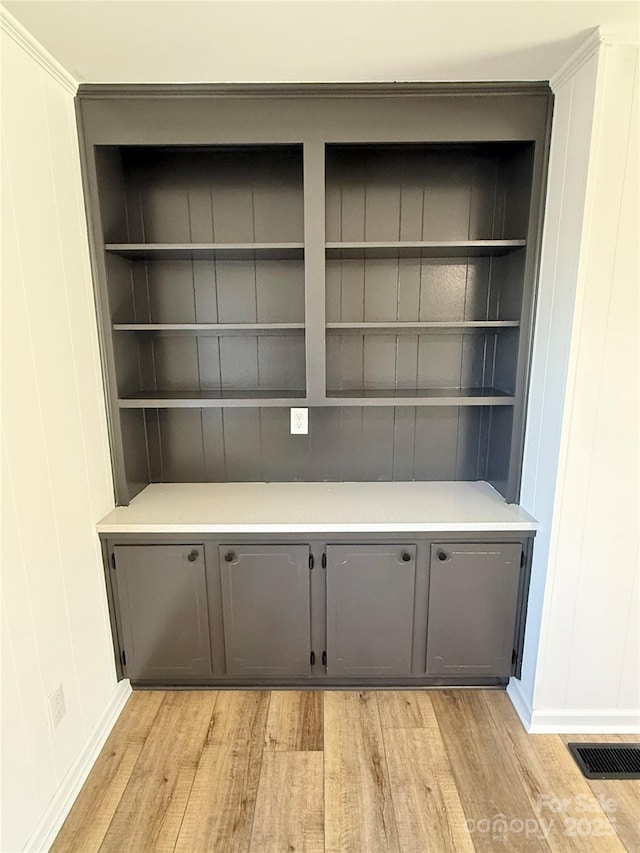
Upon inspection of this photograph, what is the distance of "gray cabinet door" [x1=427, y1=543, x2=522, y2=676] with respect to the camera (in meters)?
Answer: 1.96

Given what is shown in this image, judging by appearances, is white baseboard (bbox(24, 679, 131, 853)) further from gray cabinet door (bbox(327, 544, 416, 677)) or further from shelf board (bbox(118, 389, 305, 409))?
shelf board (bbox(118, 389, 305, 409))

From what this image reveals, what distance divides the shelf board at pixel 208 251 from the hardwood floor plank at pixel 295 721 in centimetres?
188

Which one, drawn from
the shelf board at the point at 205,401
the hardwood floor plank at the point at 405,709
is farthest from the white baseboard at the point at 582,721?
the shelf board at the point at 205,401

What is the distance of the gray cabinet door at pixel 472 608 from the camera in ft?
6.43

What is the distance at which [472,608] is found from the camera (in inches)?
79.5

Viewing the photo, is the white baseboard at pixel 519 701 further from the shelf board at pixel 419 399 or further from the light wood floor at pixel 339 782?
the shelf board at pixel 419 399

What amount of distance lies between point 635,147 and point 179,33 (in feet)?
4.76

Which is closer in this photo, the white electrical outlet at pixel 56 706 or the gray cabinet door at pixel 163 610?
the white electrical outlet at pixel 56 706

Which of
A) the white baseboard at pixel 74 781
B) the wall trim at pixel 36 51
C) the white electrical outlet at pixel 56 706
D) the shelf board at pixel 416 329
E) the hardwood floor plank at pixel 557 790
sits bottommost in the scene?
the hardwood floor plank at pixel 557 790

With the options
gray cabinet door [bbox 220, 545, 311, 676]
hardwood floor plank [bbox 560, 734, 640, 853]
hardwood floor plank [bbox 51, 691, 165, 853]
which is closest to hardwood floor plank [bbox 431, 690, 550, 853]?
hardwood floor plank [bbox 560, 734, 640, 853]

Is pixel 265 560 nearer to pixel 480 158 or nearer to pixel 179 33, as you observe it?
pixel 179 33

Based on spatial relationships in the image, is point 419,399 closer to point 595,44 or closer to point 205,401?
point 205,401

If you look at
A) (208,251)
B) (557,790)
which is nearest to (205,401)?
(208,251)

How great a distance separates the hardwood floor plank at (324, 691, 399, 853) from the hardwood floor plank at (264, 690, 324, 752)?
4 centimetres
